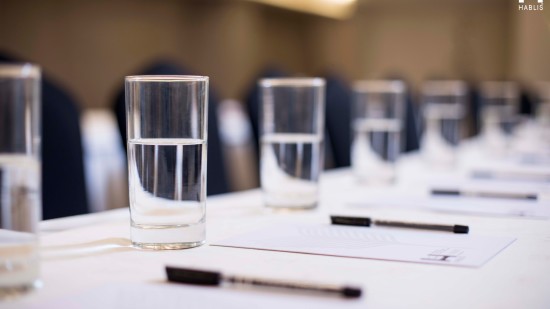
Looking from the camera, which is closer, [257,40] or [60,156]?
[60,156]

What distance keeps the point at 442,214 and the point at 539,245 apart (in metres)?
0.25

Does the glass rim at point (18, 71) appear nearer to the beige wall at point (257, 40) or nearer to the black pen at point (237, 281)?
the black pen at point (237, 281)

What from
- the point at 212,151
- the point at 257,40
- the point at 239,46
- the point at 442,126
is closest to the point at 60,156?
the point at 212,151

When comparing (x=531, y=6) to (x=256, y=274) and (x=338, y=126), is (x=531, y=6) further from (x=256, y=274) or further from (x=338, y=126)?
(x=338, y=126)

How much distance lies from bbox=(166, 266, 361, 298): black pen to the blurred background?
0.80 m

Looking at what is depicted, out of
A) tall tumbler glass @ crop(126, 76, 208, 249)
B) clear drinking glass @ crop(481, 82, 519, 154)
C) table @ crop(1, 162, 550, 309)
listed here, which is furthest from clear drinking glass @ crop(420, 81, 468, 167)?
tall tumbler glass @ crop(126, 76, 208, 249)

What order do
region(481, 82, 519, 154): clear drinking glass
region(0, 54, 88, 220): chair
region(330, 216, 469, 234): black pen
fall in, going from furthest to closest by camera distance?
region(481, 82, 519, 154): clear drinking glass
region(0, 54, 88, 220): chair
region(330, 216, 469, 234): black pen

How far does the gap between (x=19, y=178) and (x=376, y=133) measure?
108 centimetres

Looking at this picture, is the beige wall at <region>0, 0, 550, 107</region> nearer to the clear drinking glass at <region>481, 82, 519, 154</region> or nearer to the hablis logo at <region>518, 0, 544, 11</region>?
the hablis logo at <region>518, 0, 544, 11</region>

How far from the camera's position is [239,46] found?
245 inches

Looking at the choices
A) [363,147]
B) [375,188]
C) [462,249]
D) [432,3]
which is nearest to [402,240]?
[462,249]

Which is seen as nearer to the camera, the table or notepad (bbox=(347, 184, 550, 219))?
the table

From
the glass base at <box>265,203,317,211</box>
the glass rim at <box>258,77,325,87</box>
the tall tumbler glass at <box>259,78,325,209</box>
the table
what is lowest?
the glass base at <box>265,203,317,211</box>

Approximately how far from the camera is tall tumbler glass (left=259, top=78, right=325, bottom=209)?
1.20m
